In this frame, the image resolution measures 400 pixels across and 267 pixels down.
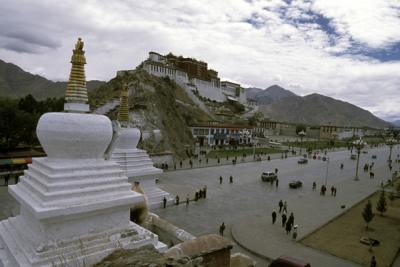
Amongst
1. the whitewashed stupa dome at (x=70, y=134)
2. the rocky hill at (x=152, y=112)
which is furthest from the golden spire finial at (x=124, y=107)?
the rocky hill at (x=152, y=112)

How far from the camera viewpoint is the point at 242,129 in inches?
2852

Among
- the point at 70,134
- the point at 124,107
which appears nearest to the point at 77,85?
the point at 70,134

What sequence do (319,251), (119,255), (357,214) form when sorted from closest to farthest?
(119,255) < (319,251) < (357,214)

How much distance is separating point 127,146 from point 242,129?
55473mm

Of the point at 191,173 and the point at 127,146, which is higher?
the point at 127,146

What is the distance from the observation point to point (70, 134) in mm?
8031

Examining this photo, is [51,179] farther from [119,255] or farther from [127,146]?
[127,146]

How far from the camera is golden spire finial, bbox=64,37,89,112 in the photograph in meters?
8.43

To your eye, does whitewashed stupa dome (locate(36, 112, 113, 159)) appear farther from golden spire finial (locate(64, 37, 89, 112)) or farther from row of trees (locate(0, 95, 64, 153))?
row of trees (locate(0, 95, 64, 153))

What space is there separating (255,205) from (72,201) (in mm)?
17148

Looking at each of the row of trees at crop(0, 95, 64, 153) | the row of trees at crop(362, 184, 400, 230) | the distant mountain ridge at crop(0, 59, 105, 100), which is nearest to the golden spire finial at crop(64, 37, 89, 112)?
the row of trees at crop(362, 184, 400, 230)

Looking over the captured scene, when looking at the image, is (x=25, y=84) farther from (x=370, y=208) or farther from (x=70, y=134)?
(x=70, y=134)

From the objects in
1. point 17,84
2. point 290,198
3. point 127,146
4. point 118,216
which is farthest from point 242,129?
point 17,84

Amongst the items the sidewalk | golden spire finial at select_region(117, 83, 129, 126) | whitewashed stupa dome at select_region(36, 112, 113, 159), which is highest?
golden spire finial at select_region(117, 83, 129, 126)
